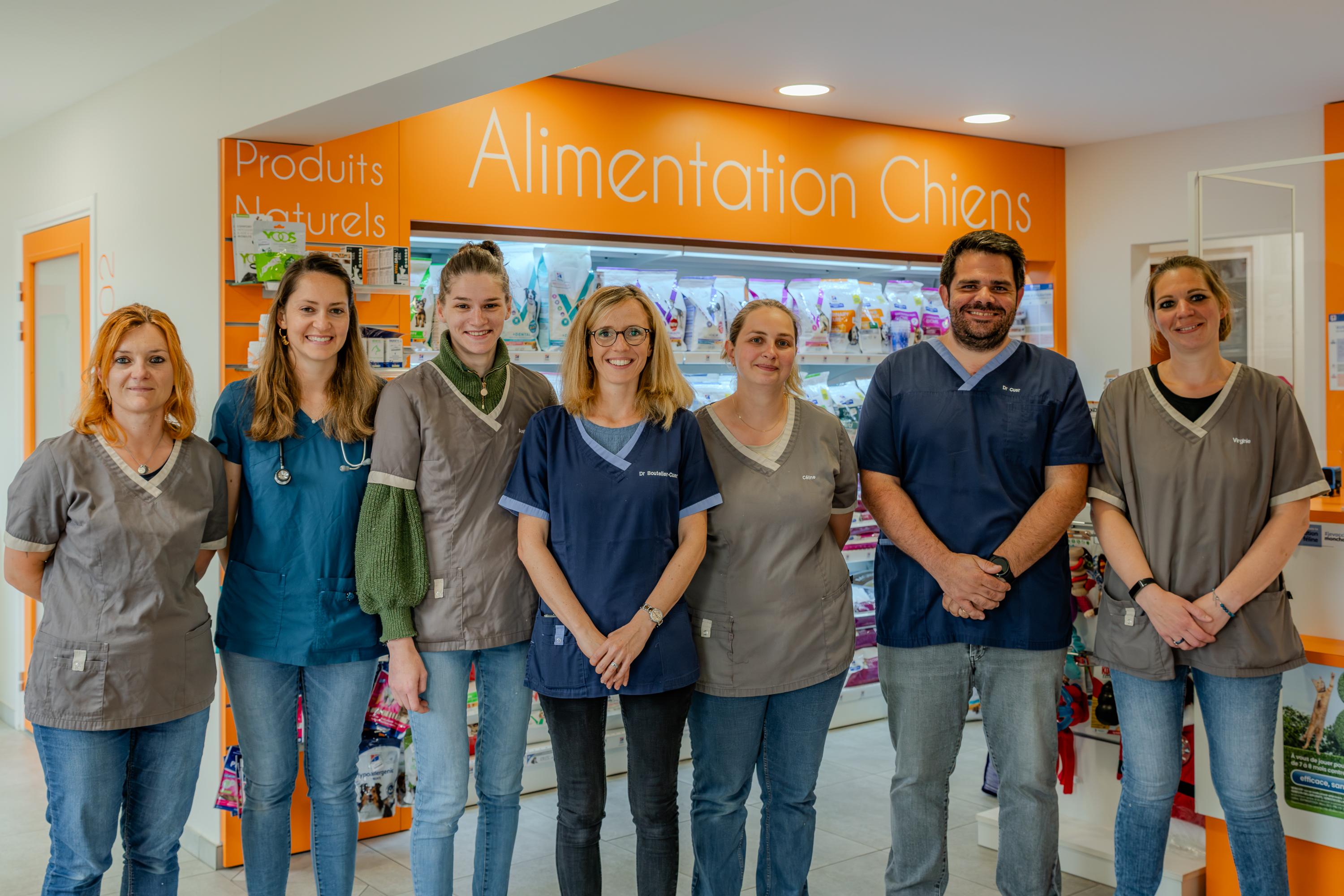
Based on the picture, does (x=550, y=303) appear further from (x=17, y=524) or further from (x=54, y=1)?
(x=17, y=524)

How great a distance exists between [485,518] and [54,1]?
220cm

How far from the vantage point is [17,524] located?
→ 2334mm

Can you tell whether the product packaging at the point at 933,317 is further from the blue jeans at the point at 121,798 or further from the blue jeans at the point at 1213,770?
the blue jeans at the point at 121,798

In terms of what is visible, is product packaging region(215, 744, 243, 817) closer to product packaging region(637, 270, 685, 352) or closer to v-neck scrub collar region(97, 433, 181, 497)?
v-neck scrub collar region(97, 433, 181, 497)

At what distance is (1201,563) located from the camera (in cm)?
262

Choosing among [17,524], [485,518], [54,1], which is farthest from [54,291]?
[485,518]

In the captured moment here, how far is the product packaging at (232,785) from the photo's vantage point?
3.18m

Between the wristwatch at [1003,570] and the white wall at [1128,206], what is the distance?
11.1ft

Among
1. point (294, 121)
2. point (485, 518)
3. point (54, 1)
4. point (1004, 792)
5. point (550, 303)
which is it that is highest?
point (54, 1)

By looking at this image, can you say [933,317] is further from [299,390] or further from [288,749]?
[288,749]

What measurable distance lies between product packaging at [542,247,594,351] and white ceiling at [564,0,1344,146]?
2.20 ft

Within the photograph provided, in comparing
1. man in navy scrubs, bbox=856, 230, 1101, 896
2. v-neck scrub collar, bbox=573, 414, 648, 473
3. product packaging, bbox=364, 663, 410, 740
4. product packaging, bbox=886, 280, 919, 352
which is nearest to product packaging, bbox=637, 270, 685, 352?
product packaging, bbox=886, 280, 919, 352

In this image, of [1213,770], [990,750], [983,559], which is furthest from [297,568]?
[1213,770]

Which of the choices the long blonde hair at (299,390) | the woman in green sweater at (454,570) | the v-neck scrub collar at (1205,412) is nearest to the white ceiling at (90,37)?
the long blonde hair at (299,390)
